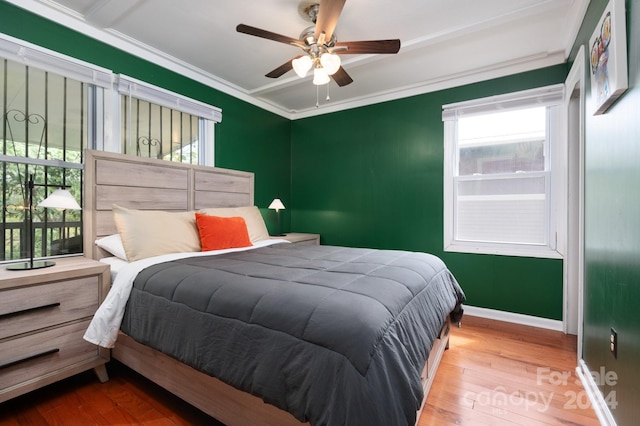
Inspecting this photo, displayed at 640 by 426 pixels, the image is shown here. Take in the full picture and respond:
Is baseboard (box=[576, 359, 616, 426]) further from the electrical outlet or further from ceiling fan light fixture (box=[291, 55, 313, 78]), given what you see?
ceiling fan light fixture (box=[291, 55, 313, 78])

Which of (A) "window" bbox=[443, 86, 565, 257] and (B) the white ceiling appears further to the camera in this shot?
(A) "window" bbox=[443, 86, 565, 257]

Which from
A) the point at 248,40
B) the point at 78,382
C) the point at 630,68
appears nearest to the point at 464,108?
the point at 630,68

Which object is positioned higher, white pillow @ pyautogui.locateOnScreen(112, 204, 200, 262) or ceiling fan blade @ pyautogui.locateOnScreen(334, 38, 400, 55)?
ceiling fan blade @ pyautogui.locateOnScreen(334, 38, 400, 55)

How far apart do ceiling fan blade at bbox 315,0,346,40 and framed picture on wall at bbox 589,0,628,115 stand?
128 cm

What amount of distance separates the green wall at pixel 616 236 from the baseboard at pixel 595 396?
6 cm

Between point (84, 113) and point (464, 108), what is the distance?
11.7 ft

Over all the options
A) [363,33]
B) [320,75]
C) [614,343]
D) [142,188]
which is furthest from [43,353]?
[363,33]

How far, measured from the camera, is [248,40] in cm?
265

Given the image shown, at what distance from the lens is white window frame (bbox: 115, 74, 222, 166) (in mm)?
2586

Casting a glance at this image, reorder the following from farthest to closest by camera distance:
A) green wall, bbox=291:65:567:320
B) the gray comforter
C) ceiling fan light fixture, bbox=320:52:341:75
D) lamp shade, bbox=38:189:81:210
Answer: green wall, bbox=291:65:567:320, ceiling fan light fixture, bbox=320:52:341:75, lamp shade, bbox=38:189:81:210, the gray comforter

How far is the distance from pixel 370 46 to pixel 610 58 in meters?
1.25

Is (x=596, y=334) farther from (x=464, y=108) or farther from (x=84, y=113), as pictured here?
(x=84, y=113)

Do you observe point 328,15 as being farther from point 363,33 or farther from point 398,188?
point 398,188

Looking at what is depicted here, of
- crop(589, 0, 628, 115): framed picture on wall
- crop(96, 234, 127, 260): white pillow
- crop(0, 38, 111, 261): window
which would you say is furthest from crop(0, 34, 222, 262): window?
crop(589, 0, 628, 115): framed picture on wall
